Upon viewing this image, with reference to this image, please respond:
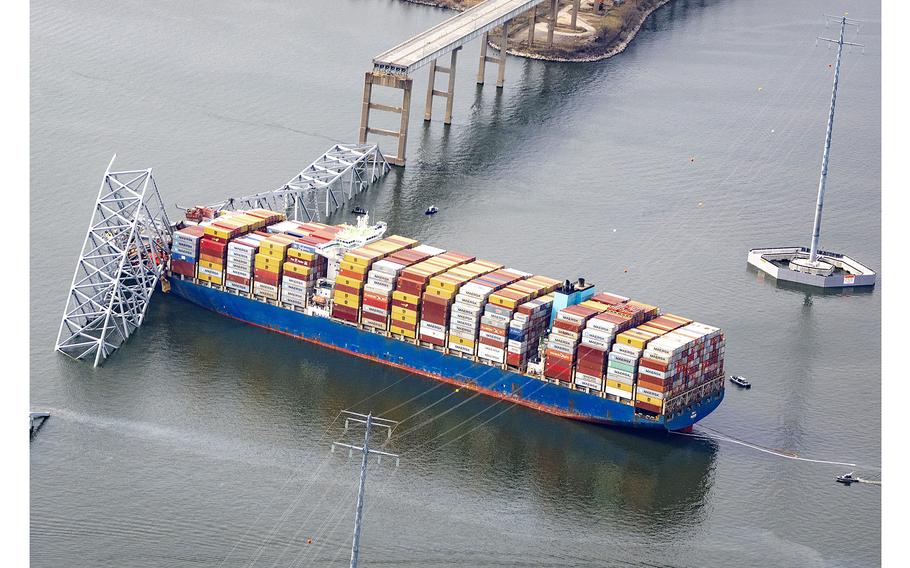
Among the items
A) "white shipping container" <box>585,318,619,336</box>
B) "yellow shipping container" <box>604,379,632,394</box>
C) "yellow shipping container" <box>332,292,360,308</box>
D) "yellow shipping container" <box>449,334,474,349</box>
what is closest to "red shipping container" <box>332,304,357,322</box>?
"yellow shipping container" <box>332,292,360,308</box>

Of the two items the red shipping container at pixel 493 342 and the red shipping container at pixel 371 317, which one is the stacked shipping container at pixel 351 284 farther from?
the red shipping container at pixel 493 342

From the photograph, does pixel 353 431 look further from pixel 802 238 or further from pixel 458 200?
pixel 802 238

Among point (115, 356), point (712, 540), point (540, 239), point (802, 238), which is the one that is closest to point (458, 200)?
point (540, 239)

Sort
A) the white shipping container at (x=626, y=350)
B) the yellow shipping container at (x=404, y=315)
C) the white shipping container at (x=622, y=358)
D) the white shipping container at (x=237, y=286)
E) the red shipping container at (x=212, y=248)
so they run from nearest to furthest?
the white shipping container at (x=626, y=350) → the white shipping container at (x=622, y=358) → the yellow shipping container at (x=404, y=315) → the white shipping container at (x=237, y=286) → the red shipping container at (x=212, y=248)

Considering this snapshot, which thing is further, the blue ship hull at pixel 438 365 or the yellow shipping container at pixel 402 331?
the yellow shipping container at pixel 402 331

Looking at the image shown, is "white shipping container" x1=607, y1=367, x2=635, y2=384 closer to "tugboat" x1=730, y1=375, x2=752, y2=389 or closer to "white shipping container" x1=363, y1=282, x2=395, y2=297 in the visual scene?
"tugboat" x1=730, y1=375, x2=752, y2=389

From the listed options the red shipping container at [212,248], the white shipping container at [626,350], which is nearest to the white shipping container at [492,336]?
the white shipping container at [626,350]
